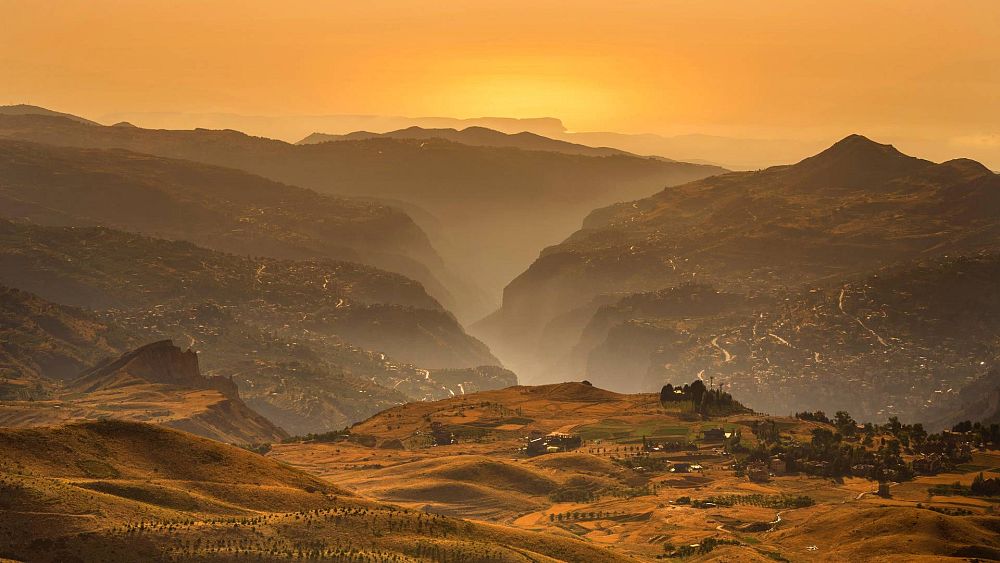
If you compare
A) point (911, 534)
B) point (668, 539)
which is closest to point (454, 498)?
point (668, 539)

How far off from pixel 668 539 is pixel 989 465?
206ft

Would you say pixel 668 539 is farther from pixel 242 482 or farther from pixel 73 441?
pixel 73 441

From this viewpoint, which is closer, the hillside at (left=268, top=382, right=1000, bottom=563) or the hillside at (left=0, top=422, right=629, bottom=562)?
the hillside at (left=0, top=422, right=629, bottom=562)

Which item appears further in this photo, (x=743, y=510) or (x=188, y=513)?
(x=743, y=510)

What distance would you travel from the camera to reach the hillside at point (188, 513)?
10019 centimetres

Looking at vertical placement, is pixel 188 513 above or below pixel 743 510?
above

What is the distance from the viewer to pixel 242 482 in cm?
13262

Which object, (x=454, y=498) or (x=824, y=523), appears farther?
(x=454, y=498)

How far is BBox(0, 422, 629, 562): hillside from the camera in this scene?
10019 centimetres

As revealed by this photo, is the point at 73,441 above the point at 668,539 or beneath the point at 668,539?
above

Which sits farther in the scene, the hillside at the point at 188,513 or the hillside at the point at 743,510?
the hillside at the point at 743,510

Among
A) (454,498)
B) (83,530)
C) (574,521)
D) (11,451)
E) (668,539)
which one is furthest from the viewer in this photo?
(454,498)

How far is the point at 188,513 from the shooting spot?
114m

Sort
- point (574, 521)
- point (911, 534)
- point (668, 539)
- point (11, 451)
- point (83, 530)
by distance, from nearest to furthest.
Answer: point (83, 530) < point (11, 451) < point (911, 534) < point (668, 539) < point (574, 521)
